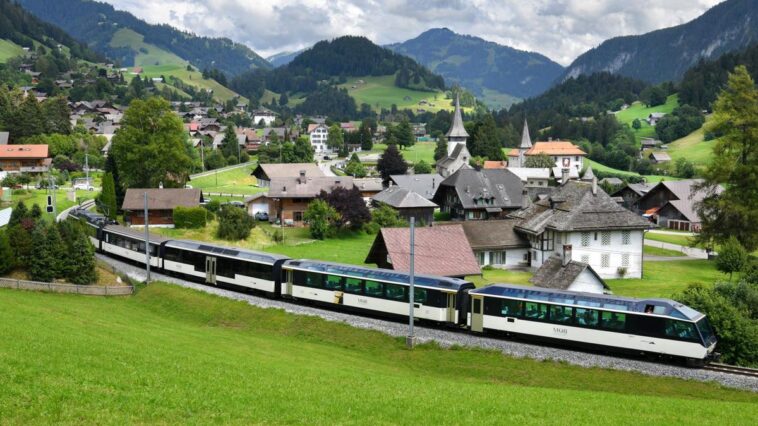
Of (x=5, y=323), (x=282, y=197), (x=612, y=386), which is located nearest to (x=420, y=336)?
(x=612, y=386)

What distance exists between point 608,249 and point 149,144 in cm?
4415

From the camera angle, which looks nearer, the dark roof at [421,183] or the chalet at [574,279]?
the chalet at [574,279]

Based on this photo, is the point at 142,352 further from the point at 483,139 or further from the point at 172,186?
the point at 483,139

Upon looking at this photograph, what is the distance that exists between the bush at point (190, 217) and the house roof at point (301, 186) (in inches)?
394

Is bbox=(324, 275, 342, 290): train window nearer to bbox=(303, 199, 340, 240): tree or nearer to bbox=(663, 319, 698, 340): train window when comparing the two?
bbox=(663, 319, 698, 340): train window

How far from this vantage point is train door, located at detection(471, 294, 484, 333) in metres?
30.0

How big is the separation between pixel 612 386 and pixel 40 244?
3225 centimetres

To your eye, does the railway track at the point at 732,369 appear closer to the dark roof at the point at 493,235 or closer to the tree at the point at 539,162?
the dark roof at the point at 493,235

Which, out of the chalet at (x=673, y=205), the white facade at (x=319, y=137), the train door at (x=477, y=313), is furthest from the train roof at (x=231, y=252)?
the white facade at (x=319, y=137)

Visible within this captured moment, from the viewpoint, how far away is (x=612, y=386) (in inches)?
931

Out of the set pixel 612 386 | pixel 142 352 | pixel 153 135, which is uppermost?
pixel 153 135

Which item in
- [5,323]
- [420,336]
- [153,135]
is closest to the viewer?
[5,323]

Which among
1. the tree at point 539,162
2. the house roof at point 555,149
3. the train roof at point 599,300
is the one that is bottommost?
the train roof at point 599,300

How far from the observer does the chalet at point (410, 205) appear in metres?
71.1
